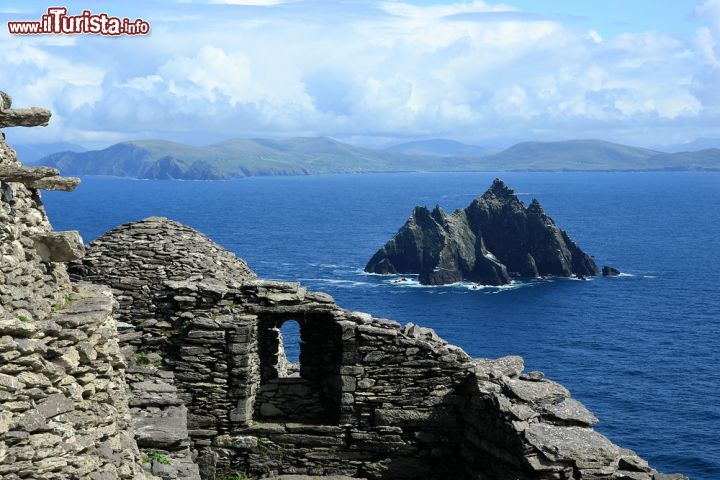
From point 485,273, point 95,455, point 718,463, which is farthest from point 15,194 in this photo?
point 485,273

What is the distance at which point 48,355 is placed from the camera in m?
9.12

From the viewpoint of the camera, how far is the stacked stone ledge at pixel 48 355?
8.34m

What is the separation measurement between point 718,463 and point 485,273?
283 ft

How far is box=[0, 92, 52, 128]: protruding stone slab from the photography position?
10023 mm

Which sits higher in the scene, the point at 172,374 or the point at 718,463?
the point at 172,374

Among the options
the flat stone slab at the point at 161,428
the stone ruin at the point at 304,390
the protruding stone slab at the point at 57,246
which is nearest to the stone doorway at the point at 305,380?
the stone ruin at the point at 304,390

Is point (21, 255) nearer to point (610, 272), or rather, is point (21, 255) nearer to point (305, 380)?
point (305, 380)

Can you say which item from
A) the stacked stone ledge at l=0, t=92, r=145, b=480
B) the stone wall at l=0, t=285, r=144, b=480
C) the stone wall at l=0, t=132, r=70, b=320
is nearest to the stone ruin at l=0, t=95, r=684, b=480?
the stone wall at l=0, t=285, r=144, b=480

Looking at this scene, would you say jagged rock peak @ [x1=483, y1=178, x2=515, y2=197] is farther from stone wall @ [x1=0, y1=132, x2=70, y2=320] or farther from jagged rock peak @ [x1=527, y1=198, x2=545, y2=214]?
stone wall @ [x1=0, y1=132, x2=70, y2=320]

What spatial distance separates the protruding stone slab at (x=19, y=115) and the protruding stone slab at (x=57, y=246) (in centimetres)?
134

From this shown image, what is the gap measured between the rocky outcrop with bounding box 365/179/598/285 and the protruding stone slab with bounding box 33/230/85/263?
129678 mm

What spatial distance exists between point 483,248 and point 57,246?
469 feet

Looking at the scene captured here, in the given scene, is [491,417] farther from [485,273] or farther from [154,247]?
[485,273]

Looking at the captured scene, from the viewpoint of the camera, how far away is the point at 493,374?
2041 centimetres
